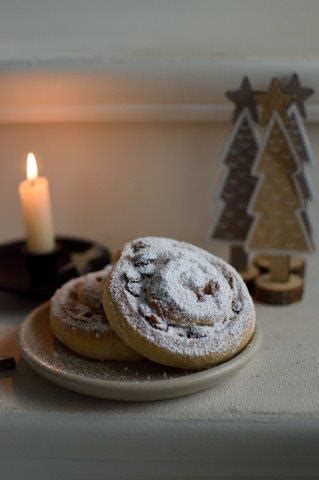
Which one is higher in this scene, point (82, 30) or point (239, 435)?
point (82, 30)

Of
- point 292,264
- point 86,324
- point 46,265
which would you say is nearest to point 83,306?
Answer: point 86,324

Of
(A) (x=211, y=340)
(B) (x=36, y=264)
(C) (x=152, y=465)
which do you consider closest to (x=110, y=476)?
(C) (x=152, y=465)

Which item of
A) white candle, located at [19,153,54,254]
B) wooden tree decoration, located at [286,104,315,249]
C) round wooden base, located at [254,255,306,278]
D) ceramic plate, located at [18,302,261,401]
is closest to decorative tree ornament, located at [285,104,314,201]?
wooden tree decoration, located at [286,104,315,249]

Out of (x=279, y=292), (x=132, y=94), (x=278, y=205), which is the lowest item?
(x=279, y=292)

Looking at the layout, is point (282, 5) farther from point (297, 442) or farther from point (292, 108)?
point (297, 442)

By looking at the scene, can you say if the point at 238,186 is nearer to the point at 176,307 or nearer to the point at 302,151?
the point at 302,151

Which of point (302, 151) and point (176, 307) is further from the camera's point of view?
point (302, 151)

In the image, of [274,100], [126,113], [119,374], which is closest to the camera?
[119,374]
